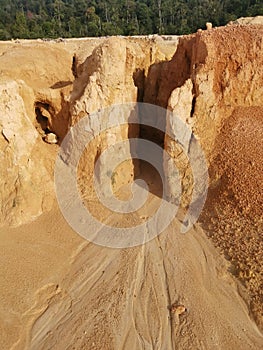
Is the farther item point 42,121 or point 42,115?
point 42,121

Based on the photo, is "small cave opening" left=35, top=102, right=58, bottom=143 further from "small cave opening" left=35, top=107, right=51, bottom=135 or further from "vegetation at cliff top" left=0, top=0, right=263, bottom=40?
"vegetation at cliff top" left=0, top=0, right=263, bottom=40

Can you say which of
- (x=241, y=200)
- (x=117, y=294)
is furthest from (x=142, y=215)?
(x=241, y=200)

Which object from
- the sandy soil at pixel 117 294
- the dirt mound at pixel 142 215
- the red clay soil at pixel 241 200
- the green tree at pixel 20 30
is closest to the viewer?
the sandy soil at pixel 117 294

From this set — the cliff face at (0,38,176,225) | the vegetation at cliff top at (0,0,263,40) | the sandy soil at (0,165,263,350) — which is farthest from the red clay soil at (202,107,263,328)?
the vegetation at cliff top at (0,0,263,40)

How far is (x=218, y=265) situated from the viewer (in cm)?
→ 1373

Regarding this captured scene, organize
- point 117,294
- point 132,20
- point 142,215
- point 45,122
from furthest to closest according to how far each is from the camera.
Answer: point 132,20 < point 45,122 < point 142,215 < point 117,294

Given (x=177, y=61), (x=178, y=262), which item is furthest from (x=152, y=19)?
(x=178, y=262)

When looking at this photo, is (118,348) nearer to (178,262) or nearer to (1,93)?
(178,262)

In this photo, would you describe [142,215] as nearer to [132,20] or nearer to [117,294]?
[117,294]

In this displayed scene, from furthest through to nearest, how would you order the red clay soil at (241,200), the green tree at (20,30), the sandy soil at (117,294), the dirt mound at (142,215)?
the green tree at (20,30) < the red clay soil at (241,200) < the dirt mound at (142,215) < the sandy soil at (117,294)

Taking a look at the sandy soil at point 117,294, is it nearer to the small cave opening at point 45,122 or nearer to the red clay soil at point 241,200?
the red clay soil at point 241,200

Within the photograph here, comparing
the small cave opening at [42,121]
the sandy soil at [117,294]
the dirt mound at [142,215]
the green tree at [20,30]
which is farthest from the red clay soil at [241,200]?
the green tree at [20,30]

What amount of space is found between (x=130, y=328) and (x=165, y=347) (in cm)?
144

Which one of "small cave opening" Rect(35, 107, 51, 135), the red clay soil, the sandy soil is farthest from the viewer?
"small cave opening" Rect(35, 107, 51, 135)
